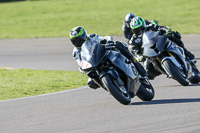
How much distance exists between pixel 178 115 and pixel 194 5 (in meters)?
24.0

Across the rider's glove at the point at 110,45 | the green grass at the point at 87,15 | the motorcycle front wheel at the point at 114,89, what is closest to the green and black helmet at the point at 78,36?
the rider's glove at the point at 110,45

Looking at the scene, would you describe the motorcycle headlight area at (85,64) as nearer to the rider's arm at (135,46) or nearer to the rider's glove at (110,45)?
the rider's glove at (110,45)

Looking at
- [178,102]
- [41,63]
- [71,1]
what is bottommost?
[71,1]

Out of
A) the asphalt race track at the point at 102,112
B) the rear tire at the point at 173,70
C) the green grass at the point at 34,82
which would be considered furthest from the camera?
the green grass at the point at 34,82

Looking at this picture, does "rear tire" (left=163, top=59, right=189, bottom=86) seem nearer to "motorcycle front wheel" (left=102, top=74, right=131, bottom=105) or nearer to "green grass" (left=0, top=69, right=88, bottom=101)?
"motorcycle front wheel" (left=102, top=74, right=131, bottom=105)

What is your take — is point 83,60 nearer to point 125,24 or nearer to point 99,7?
point 125,24

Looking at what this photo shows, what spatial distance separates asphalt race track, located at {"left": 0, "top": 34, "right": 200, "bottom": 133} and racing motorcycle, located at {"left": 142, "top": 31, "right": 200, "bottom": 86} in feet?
0.87

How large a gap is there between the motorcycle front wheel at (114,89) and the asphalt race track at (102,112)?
0.12m

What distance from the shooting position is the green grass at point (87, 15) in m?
24.3

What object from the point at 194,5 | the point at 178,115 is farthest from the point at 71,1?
the point at 178,115

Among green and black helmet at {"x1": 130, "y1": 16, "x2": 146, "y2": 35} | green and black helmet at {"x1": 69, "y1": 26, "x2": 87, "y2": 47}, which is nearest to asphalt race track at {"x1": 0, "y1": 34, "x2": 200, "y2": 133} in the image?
green and black helmet at {"x1": 69, "y1": 26, "x2": 87, "y2": 47}

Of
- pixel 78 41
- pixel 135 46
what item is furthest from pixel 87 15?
pixel 78 41

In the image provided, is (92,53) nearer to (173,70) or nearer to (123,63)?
(123,63)

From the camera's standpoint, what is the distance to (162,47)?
354 inches
